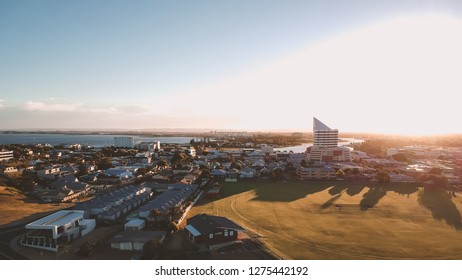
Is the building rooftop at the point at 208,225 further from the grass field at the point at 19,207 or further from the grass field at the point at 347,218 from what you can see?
the grass field at the point at 19,207

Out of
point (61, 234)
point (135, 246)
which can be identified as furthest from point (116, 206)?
point (135, 246)

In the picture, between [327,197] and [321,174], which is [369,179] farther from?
[327,197]

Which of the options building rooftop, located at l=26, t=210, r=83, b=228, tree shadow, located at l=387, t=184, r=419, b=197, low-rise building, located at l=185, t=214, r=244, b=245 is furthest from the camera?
tree shadow, located at l=387, t=184, r=419, b=197

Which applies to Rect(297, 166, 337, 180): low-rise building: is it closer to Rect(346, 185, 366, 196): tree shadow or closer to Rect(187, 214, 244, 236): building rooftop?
Rect(346, 185, 366, 196): tree shadow

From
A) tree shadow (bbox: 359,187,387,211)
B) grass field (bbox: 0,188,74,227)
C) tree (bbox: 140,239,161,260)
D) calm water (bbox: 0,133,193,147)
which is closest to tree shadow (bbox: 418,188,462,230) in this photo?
tree shadow (bbox: 359,187,387,211)

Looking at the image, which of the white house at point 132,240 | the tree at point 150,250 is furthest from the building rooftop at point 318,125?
the tree at point 150,250

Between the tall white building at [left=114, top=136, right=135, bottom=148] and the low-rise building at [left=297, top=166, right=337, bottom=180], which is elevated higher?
the tall white building at [left=114, top=136, right=135, bottom=148]
